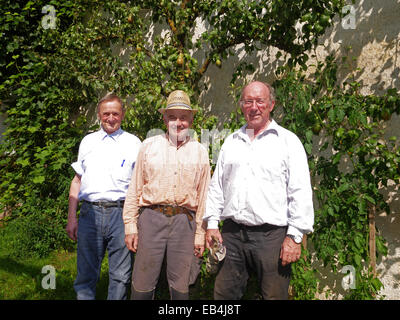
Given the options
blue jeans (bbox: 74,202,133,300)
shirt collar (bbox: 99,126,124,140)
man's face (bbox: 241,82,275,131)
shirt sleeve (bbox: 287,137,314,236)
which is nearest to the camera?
shirt sleeve (bbox: 287,137,314,236)

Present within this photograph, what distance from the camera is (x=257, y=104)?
7.62 feet

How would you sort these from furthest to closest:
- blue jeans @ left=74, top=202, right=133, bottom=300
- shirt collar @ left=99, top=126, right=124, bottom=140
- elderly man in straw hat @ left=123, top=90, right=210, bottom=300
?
shirt collar @ left=99, top=126, right=124, bottom=140, blue jeans @ left=74, top=202, right=133, bottom=300, elderly man in straw hat @ left=123, top=90, right=210, bottom=300

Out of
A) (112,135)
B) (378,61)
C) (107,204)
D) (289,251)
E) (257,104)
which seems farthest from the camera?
(378,61)

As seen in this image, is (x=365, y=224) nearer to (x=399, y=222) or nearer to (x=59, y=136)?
(x=399, y=222)

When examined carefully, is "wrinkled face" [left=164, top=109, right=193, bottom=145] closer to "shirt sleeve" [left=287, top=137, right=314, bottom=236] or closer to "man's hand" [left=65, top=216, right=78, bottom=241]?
"shirt sleeve" [left=287, top=137, right=314, bottom=236]

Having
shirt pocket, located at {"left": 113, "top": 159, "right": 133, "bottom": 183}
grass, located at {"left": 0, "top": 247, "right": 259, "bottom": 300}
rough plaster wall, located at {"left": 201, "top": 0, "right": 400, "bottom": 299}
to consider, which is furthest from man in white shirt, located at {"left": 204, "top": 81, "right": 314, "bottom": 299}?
rough plaster wall, located at {"left": 201, "top": 0, "right": 400, "bottom": 299}

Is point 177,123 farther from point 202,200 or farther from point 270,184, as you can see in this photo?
point 270,184

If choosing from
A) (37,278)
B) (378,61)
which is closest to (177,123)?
(378,61)

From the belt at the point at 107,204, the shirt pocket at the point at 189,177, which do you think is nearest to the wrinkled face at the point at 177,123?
the shirt pocket at the point at 189,177

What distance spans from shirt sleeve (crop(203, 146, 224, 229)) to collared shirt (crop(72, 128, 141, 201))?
725mm

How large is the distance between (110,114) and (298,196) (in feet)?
5.30

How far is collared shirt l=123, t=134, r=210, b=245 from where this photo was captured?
2422 mm

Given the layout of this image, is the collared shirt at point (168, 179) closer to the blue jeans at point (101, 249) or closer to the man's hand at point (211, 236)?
the man's hand at point (211, 236)

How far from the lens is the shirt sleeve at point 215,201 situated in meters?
2.38
